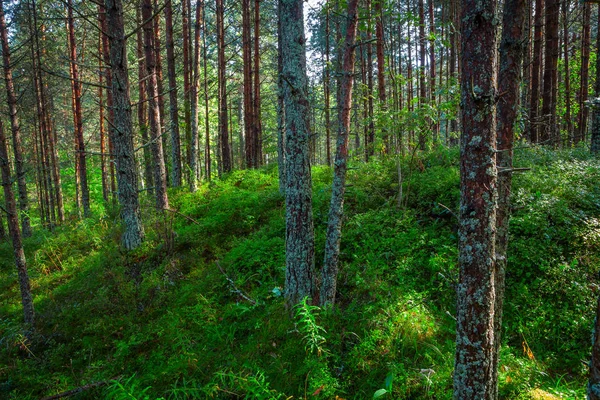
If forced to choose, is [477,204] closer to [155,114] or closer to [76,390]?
[76,390]

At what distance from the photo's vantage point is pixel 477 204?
273 centimetres

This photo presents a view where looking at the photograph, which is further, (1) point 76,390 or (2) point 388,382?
(1) point 76,390

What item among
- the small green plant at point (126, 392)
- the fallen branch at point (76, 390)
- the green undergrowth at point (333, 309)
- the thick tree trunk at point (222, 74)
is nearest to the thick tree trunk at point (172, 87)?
the thick tree trunk at point (222, 74)

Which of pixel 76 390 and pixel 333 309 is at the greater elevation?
pixel 333 309

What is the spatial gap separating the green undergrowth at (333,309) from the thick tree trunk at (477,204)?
0.71 metres

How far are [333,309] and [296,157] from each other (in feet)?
8.00

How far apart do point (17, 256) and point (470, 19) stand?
339 inches

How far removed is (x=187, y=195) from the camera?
11.7m

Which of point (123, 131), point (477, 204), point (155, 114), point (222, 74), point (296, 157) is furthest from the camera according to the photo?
point (222, 74)

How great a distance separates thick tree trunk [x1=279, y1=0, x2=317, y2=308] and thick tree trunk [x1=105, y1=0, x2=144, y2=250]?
16.2 ft

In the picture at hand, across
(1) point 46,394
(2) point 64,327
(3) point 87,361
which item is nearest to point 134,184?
(2) point 64,327

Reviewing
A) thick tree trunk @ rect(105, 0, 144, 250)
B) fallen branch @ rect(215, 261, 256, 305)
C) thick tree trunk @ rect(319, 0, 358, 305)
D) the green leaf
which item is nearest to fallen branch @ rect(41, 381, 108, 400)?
fallen branch @ rect(215, 261, 256, 305)

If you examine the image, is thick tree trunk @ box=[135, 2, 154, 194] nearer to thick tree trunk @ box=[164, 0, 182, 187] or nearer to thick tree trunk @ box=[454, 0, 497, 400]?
thick tree trunk @ box=[164, 0, 182, 187]

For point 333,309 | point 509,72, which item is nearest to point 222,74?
point 333,309
